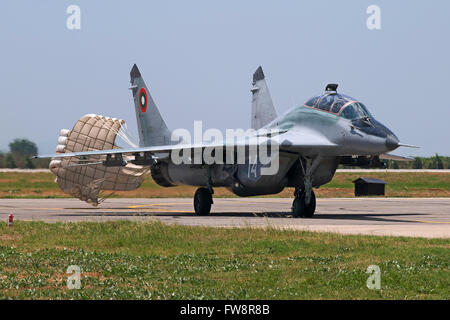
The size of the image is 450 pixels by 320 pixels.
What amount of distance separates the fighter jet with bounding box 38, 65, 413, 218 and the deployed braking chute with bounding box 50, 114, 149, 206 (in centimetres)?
469

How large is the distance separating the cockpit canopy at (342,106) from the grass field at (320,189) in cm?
2588

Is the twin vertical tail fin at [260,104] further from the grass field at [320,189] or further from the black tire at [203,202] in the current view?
the grass field at [320,189]

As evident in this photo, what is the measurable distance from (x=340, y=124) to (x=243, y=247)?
879 centimetres

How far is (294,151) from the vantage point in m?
24.9

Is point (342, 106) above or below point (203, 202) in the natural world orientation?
above

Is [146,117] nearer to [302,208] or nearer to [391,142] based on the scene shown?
[302,208]

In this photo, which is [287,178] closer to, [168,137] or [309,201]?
[309,201]

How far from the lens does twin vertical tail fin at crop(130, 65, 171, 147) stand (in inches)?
1299

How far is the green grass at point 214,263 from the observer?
34.4 feet

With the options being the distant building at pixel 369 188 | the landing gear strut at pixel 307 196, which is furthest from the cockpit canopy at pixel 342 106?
the distant building at pixel 369 188

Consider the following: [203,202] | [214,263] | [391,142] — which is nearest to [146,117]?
[203,202]

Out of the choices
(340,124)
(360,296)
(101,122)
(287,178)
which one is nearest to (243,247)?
(360,296)

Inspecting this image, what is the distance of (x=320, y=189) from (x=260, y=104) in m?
26.0

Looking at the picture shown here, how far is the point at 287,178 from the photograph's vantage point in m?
26.2
